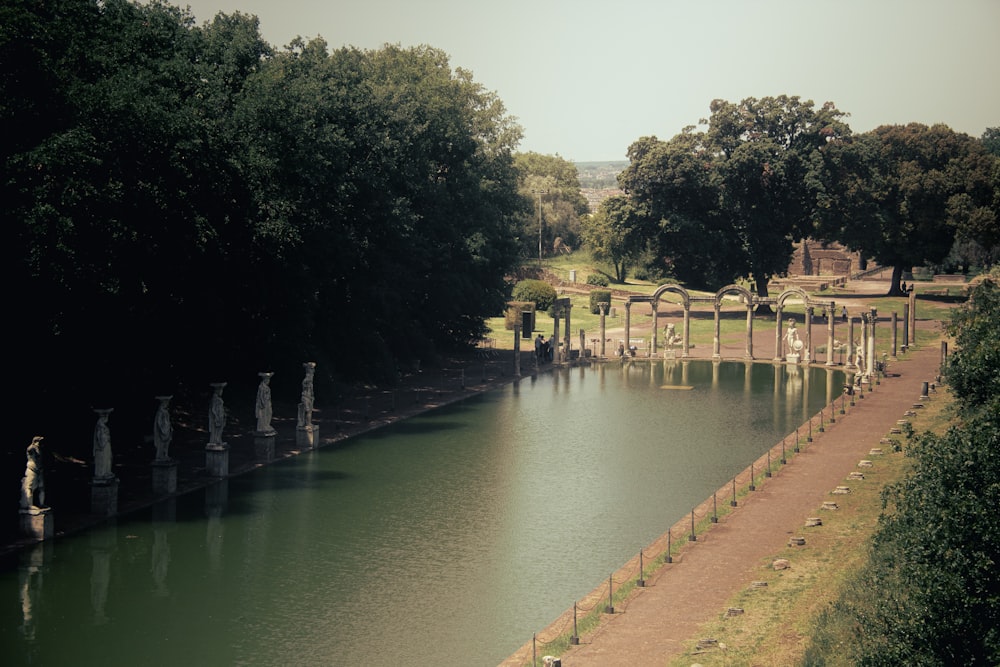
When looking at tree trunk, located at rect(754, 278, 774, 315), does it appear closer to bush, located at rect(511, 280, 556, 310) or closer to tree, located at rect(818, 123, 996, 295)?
tree, located at rect(818, 123, 996, 295)

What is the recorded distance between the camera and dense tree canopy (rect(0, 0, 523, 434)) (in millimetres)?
32406

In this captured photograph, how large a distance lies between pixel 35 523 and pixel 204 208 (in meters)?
12.8

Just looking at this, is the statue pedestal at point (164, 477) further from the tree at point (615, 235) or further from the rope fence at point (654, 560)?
the tree at point (615, 235)

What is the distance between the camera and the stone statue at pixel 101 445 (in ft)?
104

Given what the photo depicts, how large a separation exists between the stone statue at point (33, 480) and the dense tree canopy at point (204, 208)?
4.26 meters

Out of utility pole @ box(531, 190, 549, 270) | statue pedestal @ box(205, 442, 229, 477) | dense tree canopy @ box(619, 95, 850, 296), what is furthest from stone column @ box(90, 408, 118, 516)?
utility pole @ box(531, 190, 549, 270)

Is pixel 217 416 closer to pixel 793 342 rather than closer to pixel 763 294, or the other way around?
pixel 793 342

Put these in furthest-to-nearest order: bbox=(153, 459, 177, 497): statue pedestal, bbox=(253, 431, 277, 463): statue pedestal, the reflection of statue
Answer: the reflection of statue < bbox=(253, 431, 277, 463): statue pedestal < bbox=(153, 459, 177, 497): statue pedestal

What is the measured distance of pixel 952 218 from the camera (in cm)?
9000

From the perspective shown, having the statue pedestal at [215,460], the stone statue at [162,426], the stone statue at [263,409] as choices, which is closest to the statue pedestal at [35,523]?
the stone statue at [162,426]

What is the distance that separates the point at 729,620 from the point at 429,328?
142 ft

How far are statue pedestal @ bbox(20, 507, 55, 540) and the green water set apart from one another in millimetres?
597

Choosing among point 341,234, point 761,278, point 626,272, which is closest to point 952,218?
point 761,278

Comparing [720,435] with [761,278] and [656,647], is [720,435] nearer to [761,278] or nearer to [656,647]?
[656,647]
